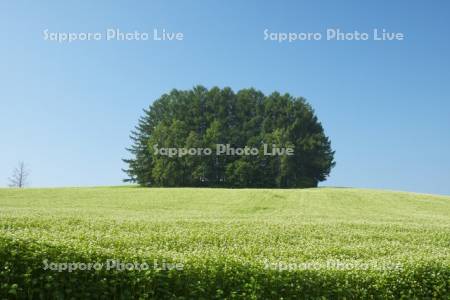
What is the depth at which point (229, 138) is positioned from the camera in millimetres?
86750

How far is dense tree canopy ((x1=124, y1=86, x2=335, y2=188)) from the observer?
268 feet

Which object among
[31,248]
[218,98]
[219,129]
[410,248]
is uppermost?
[218,98]

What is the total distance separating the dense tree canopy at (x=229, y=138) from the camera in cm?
8156

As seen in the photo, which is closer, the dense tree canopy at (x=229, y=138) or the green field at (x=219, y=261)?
the green field at (x=219, y=261)

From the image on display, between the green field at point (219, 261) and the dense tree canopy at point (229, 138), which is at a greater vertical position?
the dense tree canopy at point (229, 138)

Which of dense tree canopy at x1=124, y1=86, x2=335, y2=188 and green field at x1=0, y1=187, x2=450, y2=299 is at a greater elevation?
dense tree canopy at x1=124, y1=86, x2=335, y2=188

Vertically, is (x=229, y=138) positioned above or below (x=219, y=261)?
above

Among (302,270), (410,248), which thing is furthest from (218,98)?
(302,270)

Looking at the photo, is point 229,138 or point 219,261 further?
Answer: point 229,138

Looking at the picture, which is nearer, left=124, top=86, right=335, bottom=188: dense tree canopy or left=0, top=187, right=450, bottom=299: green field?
left=0, top=187, right=450, bottom=299: green field

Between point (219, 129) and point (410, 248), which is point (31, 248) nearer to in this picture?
point (410, 248)

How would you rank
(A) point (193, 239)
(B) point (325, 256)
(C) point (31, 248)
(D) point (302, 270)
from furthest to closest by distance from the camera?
(A) point (193, 239)
(B) point (325, 256)
(D) point (302, 270)
(C) point (31, 248)

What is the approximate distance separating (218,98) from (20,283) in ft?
298

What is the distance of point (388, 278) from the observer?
479 inches
